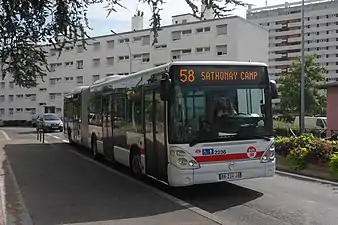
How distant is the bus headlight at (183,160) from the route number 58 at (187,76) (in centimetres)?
142

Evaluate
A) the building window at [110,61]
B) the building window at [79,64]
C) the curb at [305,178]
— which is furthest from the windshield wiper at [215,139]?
the building window at [79,64]

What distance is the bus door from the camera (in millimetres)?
10859

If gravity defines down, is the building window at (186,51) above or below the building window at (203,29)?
below

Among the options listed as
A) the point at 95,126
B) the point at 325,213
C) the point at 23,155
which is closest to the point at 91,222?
the point at 325,213

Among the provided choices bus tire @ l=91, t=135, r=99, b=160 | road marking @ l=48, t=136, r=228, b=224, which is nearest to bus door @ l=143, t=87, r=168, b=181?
road marking @ l=48, t=136, r=228, b=224

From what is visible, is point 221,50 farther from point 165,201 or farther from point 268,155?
point 165,201

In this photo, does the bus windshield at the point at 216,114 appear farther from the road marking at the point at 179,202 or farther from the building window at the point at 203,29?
the building window at the point at 203,29

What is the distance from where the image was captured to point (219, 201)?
10.2 metres

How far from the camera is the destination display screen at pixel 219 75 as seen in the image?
1054 centimetres

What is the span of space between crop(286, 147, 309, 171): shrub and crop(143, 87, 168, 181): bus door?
189 inches

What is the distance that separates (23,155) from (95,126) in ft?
13.4

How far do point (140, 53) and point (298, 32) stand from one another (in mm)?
67573

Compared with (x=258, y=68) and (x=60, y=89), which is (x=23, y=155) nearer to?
(x=258, y=68)

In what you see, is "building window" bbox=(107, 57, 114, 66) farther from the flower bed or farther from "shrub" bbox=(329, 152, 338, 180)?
"shrub" bbox=(329, 152, 338, 180)
